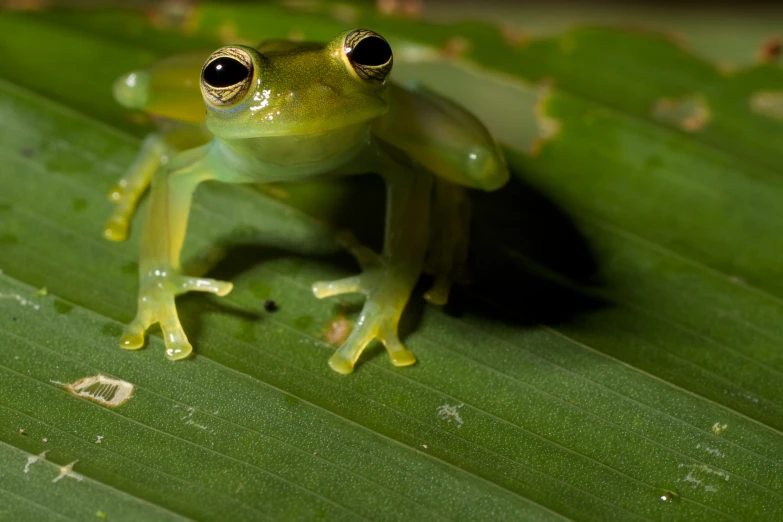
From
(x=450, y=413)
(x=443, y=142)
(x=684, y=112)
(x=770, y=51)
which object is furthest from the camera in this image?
(x=770, y=51)

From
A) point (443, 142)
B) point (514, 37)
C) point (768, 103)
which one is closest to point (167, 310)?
point (443, 142)

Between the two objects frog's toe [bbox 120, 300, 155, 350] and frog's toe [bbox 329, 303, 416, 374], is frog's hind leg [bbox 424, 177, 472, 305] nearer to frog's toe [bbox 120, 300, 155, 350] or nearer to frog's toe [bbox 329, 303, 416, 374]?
frog's toe [bbox 329, 303, 416, 374]

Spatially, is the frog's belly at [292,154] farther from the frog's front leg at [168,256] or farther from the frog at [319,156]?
the frog's front leg at [168,256]

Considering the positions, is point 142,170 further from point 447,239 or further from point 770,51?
point 770,51

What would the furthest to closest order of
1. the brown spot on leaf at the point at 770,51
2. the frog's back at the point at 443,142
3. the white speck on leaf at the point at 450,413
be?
1. the brown spot on leaf at the point at 770,51
2. the frog's back at the point at 443,142
3. the white speck on leaf at the point at 450,413

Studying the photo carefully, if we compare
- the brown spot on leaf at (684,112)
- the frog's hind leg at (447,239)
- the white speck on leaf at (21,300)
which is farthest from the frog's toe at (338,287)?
the brown spot on leaf at (684,112)

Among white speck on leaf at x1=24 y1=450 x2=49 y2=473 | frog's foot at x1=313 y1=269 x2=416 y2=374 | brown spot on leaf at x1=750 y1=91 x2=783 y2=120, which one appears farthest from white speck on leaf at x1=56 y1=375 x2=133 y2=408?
brown spot on leaf at x1=750 y1=91 x2=783 y2=120
